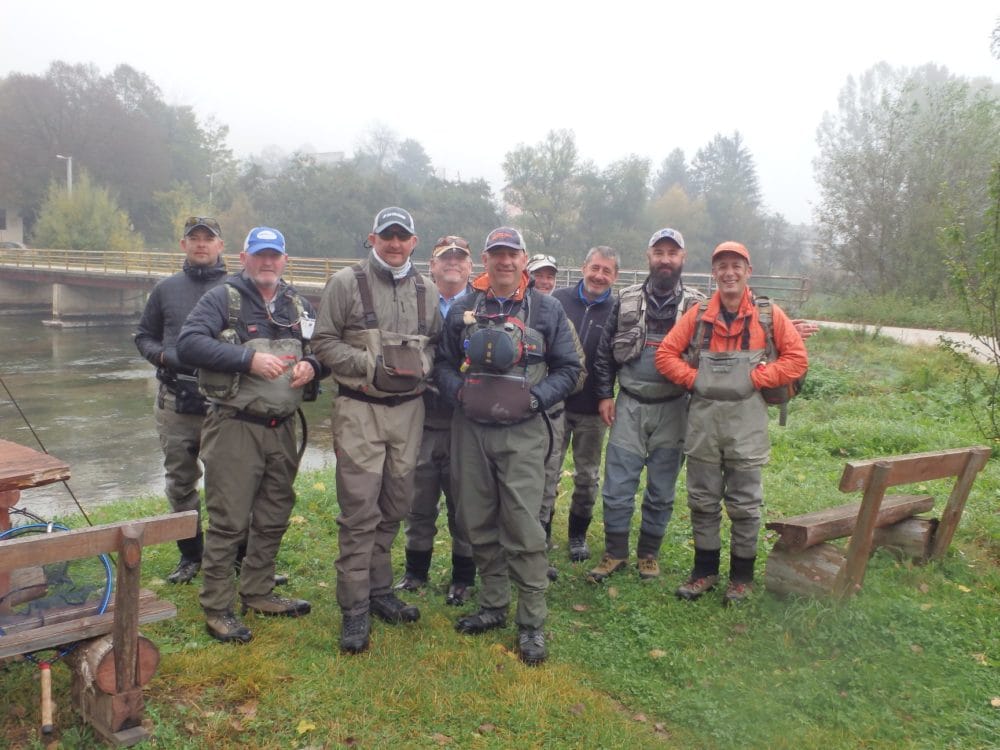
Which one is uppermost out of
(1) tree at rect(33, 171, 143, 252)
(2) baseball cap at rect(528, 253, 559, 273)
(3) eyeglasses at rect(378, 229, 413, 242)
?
(3) eyeglasses at rect(378, 229, 413, 242)

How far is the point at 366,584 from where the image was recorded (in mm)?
4004

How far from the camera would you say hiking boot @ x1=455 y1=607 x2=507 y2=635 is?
421 cm

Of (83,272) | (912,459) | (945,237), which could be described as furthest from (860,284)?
(83,272)

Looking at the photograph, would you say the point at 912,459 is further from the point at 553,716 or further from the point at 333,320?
the point at 333,320

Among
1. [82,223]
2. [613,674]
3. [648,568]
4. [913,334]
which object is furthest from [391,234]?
[82,223]

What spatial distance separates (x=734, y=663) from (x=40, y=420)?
16554mm

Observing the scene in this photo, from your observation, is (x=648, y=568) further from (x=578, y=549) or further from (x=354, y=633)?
(x=354, y=633)

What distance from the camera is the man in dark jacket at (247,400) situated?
3809 mm

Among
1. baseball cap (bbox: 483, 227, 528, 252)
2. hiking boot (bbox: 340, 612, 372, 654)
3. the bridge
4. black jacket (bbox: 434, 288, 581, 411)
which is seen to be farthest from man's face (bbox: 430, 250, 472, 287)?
the bridge

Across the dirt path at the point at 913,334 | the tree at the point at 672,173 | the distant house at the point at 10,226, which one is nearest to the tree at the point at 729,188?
the tree at the point at 672,173

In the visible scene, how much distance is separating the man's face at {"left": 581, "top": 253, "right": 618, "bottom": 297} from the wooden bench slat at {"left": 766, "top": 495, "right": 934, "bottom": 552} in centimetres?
191

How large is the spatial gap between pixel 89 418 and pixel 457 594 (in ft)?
48.0

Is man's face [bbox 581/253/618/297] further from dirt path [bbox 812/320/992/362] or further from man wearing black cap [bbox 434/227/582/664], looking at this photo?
dirt path [bbox 812/320/992/362]

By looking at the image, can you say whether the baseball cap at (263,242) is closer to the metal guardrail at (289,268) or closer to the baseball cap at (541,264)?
the baseball cap at (541,264)
